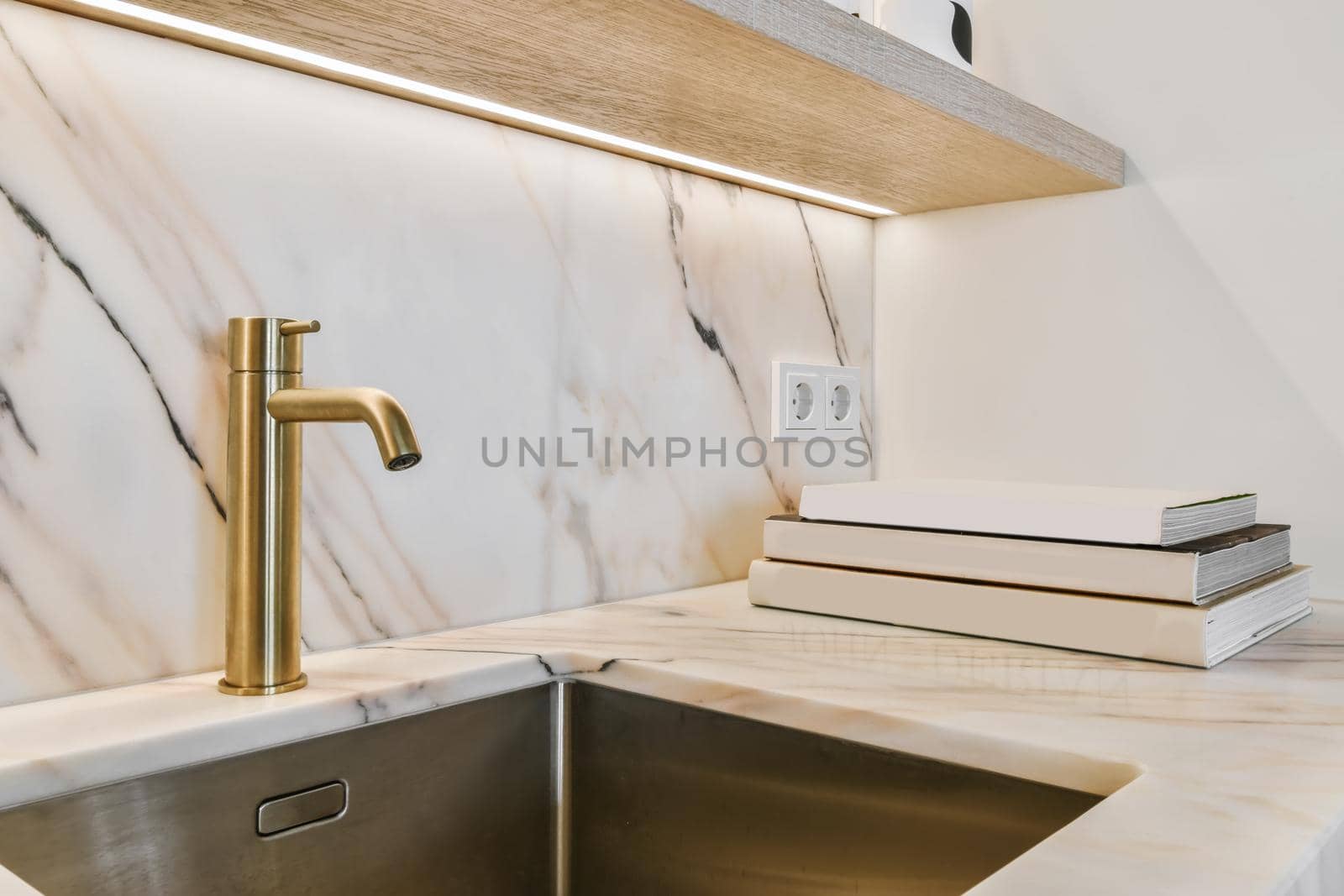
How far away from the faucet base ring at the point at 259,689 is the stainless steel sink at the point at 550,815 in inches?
1.6

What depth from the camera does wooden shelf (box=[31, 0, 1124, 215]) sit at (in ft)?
2.06

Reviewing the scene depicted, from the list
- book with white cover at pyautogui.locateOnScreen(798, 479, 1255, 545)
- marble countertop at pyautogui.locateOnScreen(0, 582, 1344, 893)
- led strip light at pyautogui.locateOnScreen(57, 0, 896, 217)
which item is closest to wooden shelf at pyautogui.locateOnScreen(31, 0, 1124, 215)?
led strip light at pyautogui.locateOnScreen(57, 0, 896, 217)

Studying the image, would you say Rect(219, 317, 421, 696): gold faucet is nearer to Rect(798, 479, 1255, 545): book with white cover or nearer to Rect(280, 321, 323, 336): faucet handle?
Rect(280, 321, 323, 336): faucet handle

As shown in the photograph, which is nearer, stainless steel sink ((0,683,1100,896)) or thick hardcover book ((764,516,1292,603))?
stainless steel sink ((0,683,1100,896))

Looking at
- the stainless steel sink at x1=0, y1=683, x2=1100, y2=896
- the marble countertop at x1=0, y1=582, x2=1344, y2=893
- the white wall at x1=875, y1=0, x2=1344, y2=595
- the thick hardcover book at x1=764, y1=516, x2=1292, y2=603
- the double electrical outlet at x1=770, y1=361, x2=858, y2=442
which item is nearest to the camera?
the marble countertop at x1=0, y1=582, x2=1344, y2=893

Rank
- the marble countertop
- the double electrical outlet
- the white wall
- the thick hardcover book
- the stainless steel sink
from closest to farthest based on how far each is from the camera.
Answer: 1. the marble countertop
2. the stainless steel sink
3. the thick hardcover book
4. the white wall
5. the double electrical outlet

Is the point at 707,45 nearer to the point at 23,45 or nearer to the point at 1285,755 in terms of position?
the point at 23,45

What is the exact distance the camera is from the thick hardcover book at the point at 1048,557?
73 cm

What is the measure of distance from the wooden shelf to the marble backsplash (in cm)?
4

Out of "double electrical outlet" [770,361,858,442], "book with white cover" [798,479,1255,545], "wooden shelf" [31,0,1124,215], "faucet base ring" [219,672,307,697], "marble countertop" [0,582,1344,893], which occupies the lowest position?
"marble countertop" [0,582,1344,893]

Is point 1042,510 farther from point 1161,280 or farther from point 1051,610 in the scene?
point 1161,280

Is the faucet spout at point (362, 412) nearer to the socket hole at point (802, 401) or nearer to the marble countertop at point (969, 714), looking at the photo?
the marble countertop at point (969, 714)

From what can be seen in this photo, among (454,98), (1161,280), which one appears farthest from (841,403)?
(454,98)

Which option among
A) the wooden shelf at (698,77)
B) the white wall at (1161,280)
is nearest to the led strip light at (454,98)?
the wooden shelf at (698,77)
